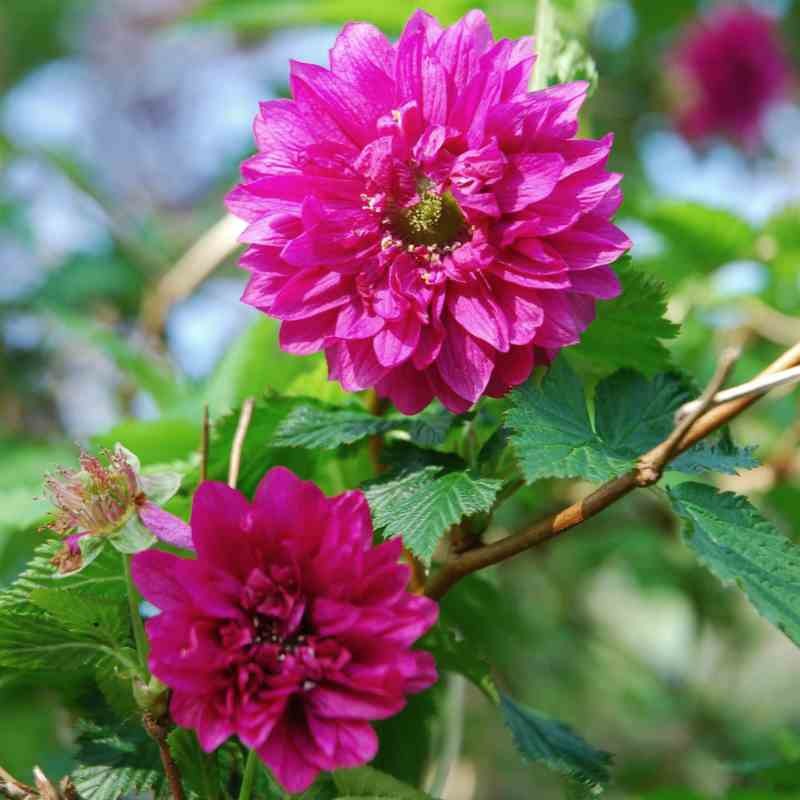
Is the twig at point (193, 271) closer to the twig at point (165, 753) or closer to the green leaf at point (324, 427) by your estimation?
the green leaf at point (324, 427)

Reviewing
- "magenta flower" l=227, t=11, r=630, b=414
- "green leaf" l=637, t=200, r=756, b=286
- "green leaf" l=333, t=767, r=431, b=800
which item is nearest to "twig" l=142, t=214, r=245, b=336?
"green leaf" l=637, t=200, r=756, b=286

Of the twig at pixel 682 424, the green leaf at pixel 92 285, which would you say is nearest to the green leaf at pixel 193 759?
the twig at pixel 682 424

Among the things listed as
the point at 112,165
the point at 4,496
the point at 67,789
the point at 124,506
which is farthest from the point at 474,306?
the point at 112,165

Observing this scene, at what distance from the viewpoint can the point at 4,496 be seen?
822mm

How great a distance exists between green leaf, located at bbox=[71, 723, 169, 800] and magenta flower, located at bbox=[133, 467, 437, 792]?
4.3 inches

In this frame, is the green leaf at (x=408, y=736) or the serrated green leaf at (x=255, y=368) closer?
the green leaf at (x=408, y=736)

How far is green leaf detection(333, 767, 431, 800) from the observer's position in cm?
51

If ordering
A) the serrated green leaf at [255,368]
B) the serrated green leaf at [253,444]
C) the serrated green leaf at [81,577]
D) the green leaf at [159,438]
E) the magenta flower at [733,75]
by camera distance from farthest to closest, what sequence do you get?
the magenta flower at [733,75]
the serrated green leaf at [255,368]
the green leaf at [159,438]
the serrated green leaf at [253,444]
the serrated green leaf at [81,577]

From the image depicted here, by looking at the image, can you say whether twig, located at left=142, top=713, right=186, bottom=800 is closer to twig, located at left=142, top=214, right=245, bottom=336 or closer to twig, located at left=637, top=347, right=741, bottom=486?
twig, located at left=637, top=347, right=741, bottom=486

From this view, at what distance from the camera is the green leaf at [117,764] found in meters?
0.52

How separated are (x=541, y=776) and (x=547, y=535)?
1.22m

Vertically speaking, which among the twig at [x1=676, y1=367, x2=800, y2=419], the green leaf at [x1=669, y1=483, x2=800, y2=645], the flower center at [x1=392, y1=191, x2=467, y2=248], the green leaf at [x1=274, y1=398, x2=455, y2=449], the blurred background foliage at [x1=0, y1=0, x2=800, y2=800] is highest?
the flower center at [x1=392, y1=191, x2=467, y2=248]

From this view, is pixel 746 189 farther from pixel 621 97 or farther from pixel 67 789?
pixel 67 789

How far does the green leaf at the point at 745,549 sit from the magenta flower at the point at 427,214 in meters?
0.10
